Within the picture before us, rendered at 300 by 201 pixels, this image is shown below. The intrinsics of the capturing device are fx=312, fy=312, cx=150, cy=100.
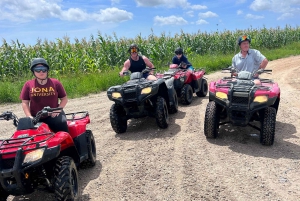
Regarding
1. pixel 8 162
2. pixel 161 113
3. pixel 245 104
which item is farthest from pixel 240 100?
pixel 8 162

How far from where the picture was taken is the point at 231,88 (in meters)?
5.38

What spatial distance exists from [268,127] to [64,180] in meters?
3.46

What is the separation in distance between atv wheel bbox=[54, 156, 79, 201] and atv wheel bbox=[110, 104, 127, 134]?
2.88 metres

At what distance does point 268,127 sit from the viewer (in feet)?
17.0

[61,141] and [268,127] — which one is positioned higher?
[61,141]

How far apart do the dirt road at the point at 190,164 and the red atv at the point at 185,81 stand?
1.40m

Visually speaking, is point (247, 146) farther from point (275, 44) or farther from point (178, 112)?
point (275, 44)

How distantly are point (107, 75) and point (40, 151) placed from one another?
984 cm

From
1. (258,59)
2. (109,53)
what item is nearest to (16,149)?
(258,59)

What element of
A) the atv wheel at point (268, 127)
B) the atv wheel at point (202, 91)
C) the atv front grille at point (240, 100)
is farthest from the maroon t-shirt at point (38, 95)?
the atv wheel at point (202, 91)

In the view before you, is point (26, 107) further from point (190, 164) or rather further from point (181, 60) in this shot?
point (181, 60)

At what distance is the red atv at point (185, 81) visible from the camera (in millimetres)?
8438

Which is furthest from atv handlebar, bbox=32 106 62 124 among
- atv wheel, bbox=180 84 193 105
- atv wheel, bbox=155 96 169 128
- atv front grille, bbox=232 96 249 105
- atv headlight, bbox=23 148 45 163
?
atv wheel, bbox=180 84 193 105

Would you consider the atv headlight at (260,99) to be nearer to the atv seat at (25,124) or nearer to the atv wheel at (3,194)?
the atv seat at (25,124)
